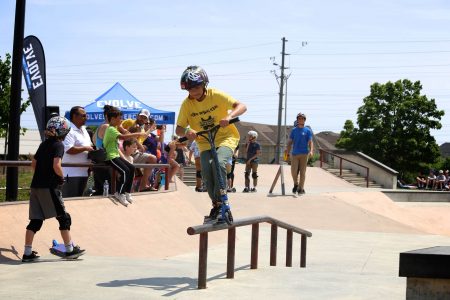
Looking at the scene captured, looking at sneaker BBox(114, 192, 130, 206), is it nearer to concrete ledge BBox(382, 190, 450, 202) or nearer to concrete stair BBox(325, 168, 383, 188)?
concrete ledge BBox(382, 190, 450, 202)

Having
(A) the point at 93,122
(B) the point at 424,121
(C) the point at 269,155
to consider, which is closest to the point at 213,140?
(A) the point at 93,122

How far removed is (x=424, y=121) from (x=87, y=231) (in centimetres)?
6780

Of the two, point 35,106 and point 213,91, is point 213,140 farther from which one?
point 35,106

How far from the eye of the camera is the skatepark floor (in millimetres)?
6762

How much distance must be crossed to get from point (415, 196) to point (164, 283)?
70.6 ft

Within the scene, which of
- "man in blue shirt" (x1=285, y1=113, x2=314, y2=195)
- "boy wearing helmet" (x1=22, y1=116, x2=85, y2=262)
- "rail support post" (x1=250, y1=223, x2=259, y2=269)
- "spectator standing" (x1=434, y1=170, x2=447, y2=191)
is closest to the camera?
"boy wearing helmet" (x1=22, y1=116, x2=85, y2=262)

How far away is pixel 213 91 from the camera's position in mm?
7672

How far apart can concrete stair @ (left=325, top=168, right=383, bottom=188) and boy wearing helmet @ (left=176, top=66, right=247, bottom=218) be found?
20.9 meters

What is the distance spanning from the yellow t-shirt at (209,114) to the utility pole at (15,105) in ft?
11.5

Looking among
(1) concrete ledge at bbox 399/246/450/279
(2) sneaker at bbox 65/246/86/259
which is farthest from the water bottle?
(1) concrete ledge at bbox 399/246/450/279

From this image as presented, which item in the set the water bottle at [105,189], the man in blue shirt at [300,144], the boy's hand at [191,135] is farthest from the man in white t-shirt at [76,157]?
the man in blue shirt at [300,144]

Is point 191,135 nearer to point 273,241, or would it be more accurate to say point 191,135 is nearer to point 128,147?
point 273,241

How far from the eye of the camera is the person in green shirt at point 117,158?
1159 cm

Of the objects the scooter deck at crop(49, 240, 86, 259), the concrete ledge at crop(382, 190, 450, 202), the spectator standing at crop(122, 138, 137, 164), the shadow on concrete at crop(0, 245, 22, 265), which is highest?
the spectator standing at crop(122, 138, 137, 164)
